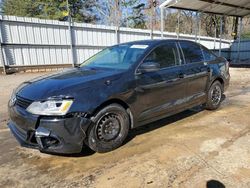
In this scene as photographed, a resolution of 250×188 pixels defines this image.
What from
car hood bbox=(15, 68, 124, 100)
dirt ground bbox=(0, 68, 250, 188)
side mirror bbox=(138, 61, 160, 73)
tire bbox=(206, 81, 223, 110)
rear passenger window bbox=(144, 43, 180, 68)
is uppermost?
rear passenger window bbox=(144, 43, 180, 68)

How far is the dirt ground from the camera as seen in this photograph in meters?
2.80

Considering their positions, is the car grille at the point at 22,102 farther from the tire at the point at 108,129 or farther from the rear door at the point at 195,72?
the rear door at the point at 195,72

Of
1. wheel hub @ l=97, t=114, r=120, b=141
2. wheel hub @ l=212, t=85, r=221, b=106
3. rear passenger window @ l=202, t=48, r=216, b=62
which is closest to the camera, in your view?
wheel hub @ l=97, t=114, r=120, b=141

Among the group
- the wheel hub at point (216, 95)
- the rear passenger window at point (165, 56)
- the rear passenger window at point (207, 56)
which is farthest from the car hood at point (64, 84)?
the wheel hub at point (216, 95)

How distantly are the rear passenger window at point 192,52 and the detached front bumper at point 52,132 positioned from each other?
2.61 m

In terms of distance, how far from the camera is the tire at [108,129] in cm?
332

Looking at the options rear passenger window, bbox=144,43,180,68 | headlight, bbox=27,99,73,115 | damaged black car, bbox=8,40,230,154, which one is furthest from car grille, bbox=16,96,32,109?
rear passenger window, bbox=144,43,180,68

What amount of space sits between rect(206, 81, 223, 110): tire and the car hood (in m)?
2.60

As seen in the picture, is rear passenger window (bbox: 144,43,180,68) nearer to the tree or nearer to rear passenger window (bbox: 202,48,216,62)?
rear passenger window (bbox: 202,48,216,62)

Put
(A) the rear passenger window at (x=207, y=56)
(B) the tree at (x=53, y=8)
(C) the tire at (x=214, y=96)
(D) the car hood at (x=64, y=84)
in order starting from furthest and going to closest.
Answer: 1. (B) the tree at (x=53, y=8)
2. (C) the tire at (x=214, y=96)
3. (A) the rear passenger window at (x=207, y=56)
4. (D) the car hood at (x=64, y=84)

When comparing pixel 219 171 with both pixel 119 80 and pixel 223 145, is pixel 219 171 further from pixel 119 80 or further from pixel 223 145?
pixel 119 80

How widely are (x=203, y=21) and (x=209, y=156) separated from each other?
30.9 m

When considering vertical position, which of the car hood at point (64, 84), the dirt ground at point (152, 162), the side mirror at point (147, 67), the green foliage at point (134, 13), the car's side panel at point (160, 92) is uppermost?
the green foliage at point (134, 13)

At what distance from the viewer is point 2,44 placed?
A: 37.7ft
